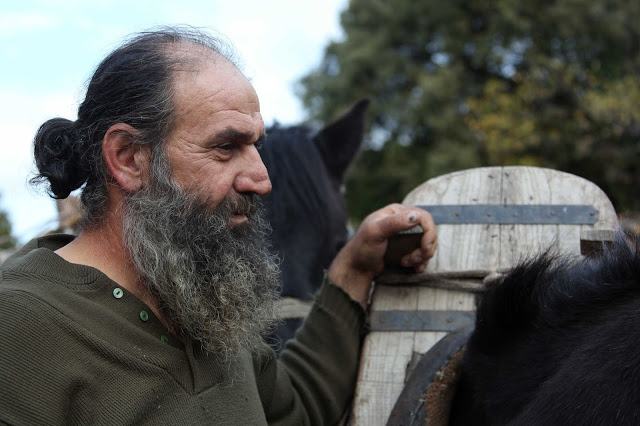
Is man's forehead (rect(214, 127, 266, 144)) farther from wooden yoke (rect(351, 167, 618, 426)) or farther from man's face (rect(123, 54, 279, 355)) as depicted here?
wooden yoke (rect(351, 167, 618, 426))

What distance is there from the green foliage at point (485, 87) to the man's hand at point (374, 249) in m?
14.6

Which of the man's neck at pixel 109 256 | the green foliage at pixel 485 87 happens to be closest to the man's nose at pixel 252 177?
the man's neck at pixel 109 256

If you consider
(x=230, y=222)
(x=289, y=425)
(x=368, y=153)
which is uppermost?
(x=368, y=153)

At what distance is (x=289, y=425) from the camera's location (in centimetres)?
230

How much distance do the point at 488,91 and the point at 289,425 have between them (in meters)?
18.4

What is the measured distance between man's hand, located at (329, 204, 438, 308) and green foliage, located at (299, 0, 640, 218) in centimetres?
1462

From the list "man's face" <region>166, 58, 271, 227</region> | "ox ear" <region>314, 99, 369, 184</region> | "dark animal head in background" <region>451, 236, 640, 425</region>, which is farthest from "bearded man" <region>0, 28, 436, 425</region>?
"ox ear" <region>314, 99, 369, 184</region>

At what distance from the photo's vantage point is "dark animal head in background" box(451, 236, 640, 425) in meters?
1.37

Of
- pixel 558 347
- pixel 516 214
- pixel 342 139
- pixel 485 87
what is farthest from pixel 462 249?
pixel 485 87

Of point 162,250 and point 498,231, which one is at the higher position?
point 498,231

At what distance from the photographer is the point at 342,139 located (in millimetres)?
3838

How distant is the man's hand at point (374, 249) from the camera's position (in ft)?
7.64

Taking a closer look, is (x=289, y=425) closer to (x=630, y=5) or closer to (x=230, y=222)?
(x=230, y=222)

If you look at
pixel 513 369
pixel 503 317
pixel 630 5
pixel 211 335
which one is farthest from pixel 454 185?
pixel 630 5
